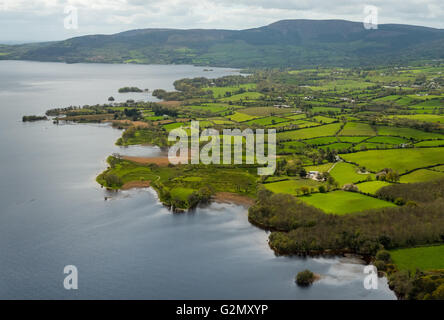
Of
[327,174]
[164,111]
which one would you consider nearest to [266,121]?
[164,111]

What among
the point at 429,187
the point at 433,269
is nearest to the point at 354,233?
the point at 433,269

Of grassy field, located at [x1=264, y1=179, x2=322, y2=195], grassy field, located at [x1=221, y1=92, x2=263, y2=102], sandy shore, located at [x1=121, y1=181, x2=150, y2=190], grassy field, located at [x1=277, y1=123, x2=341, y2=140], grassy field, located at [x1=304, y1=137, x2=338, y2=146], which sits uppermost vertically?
grassy field, located at [x1=221, y1=92, x2=263, y2=102]

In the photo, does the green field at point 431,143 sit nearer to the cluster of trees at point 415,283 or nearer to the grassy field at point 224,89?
the cluster of trees at point 415,283

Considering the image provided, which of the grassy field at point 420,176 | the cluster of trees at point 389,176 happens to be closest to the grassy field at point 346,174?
the cluster of trees at point 389,176

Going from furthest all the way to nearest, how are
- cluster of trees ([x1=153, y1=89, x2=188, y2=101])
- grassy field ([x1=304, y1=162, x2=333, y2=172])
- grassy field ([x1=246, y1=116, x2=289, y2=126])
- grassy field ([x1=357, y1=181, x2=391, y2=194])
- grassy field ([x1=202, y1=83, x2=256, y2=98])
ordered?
grassy field ([x1=202, y1=83, x2=256, y2=98]), cluster of trees ([x1=153, y1=89, x2=188, y2=101]), grassy field ([x1=246, y1=116, x2=289, y2=126]), grassy field ([x1=304, y1=162, x2=333, y2=172]), grassy field ([x1=357, y1=181, x2=391, y2=194])

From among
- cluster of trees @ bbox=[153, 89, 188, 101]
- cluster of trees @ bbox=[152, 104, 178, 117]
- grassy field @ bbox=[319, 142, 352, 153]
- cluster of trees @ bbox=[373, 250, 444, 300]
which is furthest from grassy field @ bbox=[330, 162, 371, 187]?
cluster of trees @ bbox=[153, 89, 188, 101]

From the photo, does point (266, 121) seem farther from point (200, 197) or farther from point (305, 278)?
point (305, 278)

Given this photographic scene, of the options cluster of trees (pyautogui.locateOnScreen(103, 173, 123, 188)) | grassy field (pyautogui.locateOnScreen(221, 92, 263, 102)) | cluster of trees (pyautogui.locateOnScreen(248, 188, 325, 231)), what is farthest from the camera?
grassy field (pyautogui.locateOnScreen(221, 92, 263, 102))

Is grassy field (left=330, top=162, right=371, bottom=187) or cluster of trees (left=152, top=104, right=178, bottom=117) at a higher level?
cluster of trees (left=152, top=104, right=178, bottom=117)

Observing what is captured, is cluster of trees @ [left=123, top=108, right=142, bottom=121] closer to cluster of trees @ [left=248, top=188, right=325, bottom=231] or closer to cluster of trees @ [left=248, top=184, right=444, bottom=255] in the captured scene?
cluster of trees @ [left=248, top=188, right=325, bottom=231]
